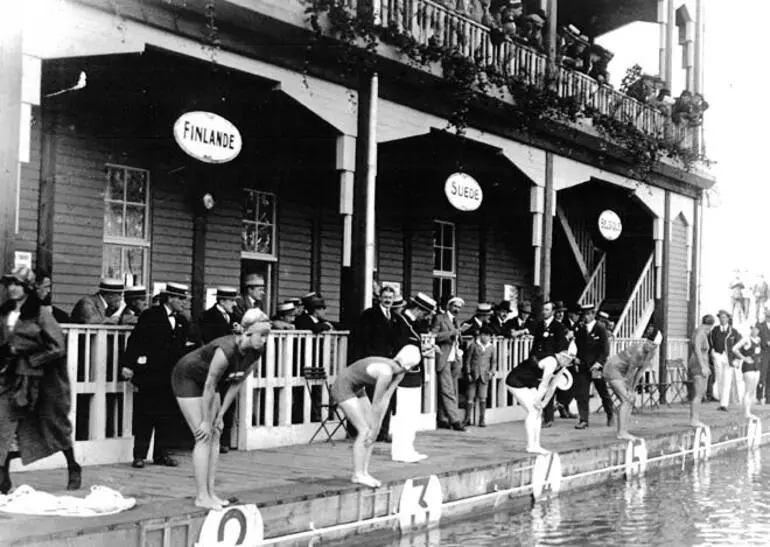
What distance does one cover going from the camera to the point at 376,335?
12.6 m

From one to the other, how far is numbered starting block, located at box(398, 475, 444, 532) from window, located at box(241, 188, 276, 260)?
664 cm

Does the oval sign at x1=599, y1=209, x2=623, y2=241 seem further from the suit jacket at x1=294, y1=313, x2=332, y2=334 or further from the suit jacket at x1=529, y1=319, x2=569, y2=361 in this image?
the suit jacket at x1=294, y1=313, x2=332, y2=334

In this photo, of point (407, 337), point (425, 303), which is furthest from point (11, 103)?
point (425, 303)

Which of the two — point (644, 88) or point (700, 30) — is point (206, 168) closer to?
point (644, 88)

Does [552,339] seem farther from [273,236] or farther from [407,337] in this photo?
[273,236]

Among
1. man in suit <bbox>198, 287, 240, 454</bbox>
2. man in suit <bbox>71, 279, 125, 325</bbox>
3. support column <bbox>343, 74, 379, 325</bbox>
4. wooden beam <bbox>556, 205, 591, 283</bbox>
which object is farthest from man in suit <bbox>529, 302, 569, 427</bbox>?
wooden beam <bbox>556, 205, 591, 283</bbox>

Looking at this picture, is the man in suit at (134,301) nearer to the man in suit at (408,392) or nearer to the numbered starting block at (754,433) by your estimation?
the man in suit at (408,392)

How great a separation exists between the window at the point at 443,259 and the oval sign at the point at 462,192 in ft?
14.0

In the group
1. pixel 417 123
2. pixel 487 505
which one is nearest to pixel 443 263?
pixel 417 123

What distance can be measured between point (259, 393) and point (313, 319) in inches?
58.5

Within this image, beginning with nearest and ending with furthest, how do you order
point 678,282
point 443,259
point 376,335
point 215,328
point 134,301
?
1. point 215,328
2. point 134,301
3. point 376,335
4. point 443,259
5. point 678,282

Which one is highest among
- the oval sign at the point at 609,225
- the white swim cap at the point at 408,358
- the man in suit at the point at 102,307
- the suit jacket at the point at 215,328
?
the oval sign at the point at 609,225

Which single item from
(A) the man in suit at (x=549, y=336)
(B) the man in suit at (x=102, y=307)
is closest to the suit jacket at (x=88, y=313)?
(B) the man in suit at (x=102, y=307)

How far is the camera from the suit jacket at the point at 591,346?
16.4 m
